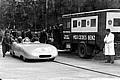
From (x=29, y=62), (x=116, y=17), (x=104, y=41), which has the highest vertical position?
(x=116, y=17)

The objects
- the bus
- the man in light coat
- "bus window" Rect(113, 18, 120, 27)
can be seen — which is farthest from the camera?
"bus window" Rect(113, 18, 120, 27)

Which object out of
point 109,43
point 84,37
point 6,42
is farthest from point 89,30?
point 6,42

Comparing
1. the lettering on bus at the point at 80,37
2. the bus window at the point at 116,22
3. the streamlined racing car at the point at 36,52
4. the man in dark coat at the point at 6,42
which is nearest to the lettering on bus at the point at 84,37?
the lettering on bus at the point at 80,37

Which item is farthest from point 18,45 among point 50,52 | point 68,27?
point 68,27

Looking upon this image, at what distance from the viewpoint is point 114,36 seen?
14250 mm

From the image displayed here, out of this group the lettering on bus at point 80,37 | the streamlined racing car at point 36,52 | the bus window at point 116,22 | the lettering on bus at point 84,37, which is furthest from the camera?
the lettering on bus at point 80,37

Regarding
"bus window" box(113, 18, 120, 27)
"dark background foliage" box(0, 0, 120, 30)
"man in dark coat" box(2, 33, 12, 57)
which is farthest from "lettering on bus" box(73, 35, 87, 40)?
"dark background foliage" box(0, 0, 120, 30)

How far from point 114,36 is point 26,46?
428 centimetres

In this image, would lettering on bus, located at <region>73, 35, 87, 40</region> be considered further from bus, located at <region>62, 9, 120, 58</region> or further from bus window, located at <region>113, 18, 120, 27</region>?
bus window, located at <region>113, 18, 120, 27</region>

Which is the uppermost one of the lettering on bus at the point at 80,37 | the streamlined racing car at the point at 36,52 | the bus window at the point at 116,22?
the bus window at the point at 116,22

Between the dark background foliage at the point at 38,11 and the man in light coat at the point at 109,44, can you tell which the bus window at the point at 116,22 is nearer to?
the man in light coat at the point at 109,44

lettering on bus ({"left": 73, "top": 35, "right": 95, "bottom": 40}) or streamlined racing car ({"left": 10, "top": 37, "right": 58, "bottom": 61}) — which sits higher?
lettering on bus ({"left": 73, "top": 35, "right": 95, "bottom": 40})

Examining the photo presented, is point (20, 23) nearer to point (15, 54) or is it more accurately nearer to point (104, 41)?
point (15, 54)

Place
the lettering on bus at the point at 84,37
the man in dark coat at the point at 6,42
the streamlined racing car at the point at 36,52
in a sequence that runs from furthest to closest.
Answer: the man in dark coat at the point at 6,42, the lettering on bus at the point at 84,37, the streamlined racing car at the point at 36,52
